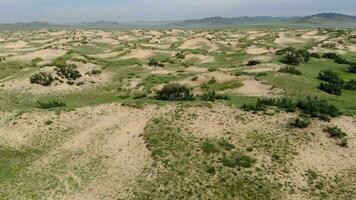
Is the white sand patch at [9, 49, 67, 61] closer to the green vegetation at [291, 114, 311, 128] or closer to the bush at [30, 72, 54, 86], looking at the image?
the bush at [30, 72, 54, 86]

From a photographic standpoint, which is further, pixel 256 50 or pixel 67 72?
pixel 256 50

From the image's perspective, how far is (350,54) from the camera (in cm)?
11706

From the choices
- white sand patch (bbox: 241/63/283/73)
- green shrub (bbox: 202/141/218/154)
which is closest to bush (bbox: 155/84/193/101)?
green shrub (bbox: 202/141/218/154)

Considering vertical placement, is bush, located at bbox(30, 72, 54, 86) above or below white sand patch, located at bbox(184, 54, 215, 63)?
above

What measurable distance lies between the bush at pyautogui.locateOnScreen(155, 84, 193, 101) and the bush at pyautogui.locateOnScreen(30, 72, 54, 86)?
2044 cm

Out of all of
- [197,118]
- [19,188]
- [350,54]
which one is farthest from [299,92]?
[350,54]

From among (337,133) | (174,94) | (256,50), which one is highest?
(174,94)

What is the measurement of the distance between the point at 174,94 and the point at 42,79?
80.5ft

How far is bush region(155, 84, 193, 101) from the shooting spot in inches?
2058

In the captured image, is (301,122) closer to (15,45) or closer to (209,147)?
(209,147)

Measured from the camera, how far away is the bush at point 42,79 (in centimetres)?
6812

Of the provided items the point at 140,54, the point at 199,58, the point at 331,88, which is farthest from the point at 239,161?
the point at 140,54

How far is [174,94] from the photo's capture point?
54594 millimetres

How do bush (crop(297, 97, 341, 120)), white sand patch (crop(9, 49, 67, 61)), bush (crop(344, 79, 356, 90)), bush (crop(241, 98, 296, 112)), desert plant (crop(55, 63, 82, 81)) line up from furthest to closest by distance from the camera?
white sand patch (crop(9, 49, 67, 61)) → desert plant (crop(55, 63, 82, 81)) → bush (crop(344, 79, 356, 90)) → bush (crop(241, 98, 296, 112)) → bush (crop(297, 97, 341, 120))
